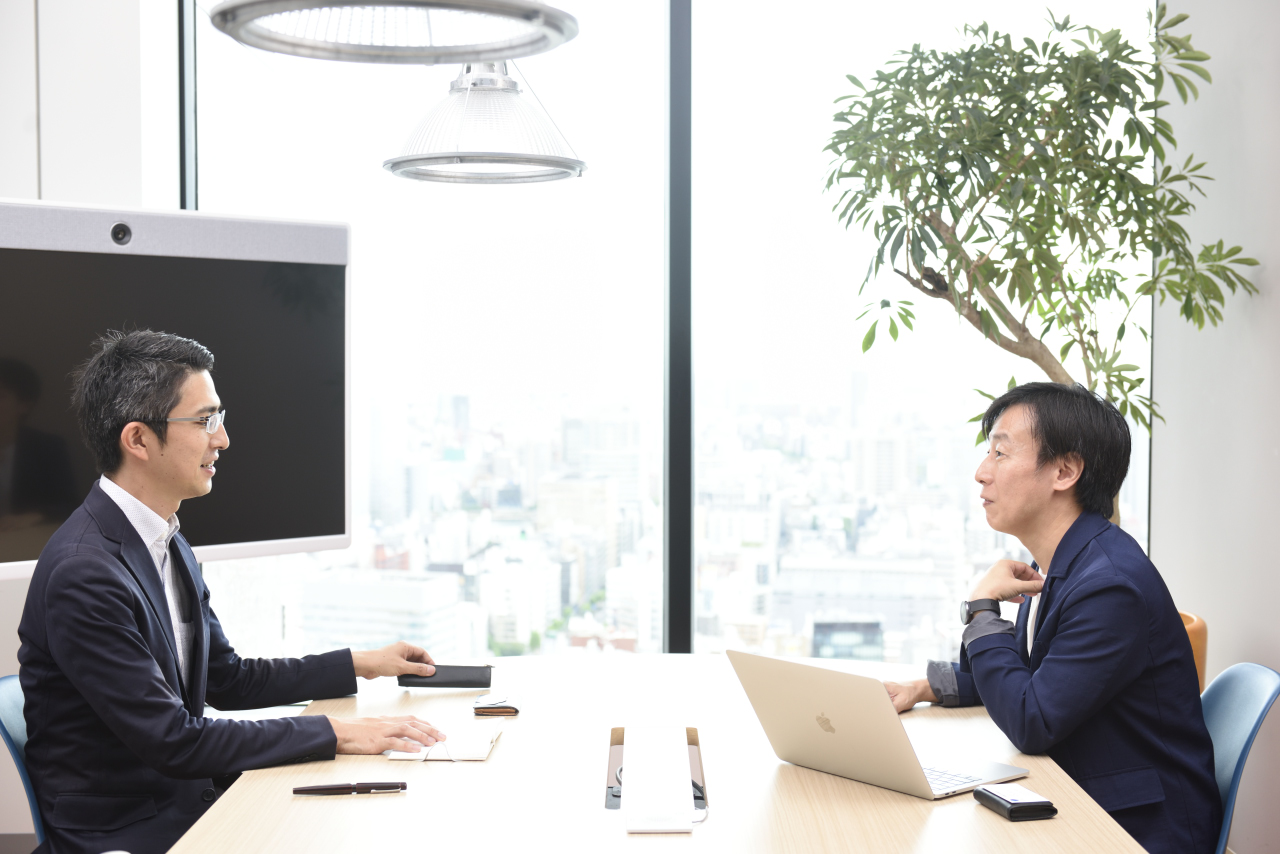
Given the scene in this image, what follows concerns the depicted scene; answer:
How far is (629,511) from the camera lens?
12.3 ft

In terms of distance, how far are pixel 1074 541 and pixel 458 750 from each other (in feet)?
4.06

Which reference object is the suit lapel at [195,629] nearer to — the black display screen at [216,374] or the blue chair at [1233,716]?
the black display screen at [216,374]

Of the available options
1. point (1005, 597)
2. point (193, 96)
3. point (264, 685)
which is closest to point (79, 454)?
point (264, 685)

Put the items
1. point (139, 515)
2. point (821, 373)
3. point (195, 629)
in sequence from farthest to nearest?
point (821, 373) < point (195, 629) < point (139, 515)

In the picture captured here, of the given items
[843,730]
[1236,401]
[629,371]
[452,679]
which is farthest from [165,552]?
[1236,401]

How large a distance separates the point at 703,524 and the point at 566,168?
155 cm

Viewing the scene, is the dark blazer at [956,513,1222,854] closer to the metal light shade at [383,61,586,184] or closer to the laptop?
the laptop

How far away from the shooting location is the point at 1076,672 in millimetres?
1818

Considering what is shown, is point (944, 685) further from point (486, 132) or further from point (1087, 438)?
point (486, 132)

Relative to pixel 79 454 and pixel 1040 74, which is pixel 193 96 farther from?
pixel 1040 74

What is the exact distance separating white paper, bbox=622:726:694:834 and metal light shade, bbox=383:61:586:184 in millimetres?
1412

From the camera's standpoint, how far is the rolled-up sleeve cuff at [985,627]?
1.99 m

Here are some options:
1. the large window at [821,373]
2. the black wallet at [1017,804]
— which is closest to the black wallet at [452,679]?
the black wallet at [1017,804]

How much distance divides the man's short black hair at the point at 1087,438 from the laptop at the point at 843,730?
2.04 ft
